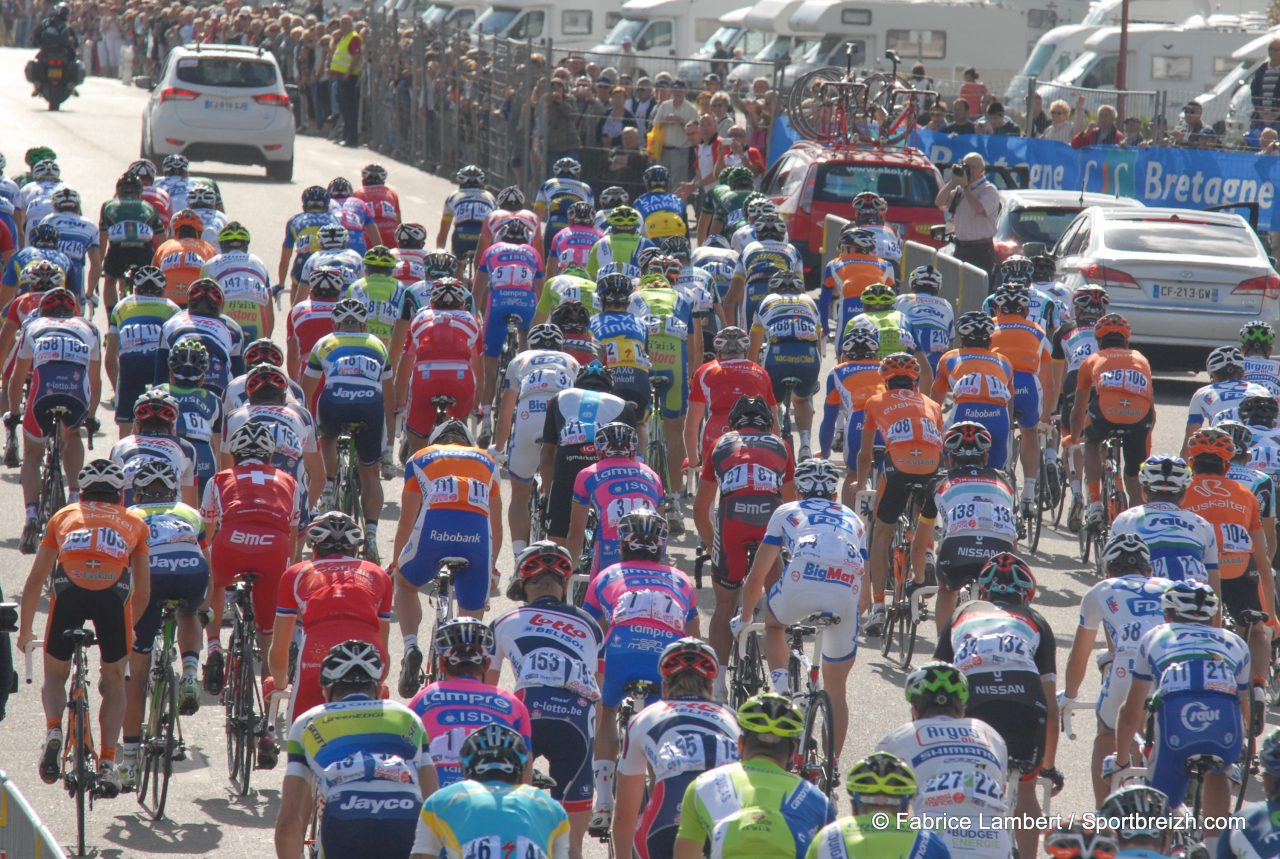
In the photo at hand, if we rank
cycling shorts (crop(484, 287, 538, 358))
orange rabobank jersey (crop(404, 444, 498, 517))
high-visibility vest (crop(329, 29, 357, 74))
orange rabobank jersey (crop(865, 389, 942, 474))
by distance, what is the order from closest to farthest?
orange rabobank jersey (crop(404, 444, 498, 517)) < orange rabobank jersey (crop(865, 389, 942, 474)) < cycling shorts (crop(484, 287, 538, 358)) < high-visibility vest (crop(329, 29, 357, 74))

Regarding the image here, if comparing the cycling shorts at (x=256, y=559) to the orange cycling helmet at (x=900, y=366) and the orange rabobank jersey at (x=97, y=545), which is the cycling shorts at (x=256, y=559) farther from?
the orange cycling helmet at (x=900, y=366)

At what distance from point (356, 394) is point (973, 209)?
32.0 ft

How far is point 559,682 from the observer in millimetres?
8422

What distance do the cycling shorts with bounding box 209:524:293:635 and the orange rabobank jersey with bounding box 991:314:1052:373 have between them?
6501 mm

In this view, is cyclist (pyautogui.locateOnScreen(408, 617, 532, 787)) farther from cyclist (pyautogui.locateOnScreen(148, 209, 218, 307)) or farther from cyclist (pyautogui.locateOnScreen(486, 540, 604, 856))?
cyclist (pyautogui.locateOnScreen(148, 209, 218, 307))

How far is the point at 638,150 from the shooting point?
97.0 feet

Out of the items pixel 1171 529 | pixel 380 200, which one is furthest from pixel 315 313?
pixel 1171 529

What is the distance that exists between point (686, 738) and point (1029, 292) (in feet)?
29.4

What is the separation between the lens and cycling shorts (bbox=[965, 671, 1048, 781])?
8.53m

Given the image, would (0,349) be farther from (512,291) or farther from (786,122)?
(786,122)

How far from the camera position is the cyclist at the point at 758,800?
263 inches

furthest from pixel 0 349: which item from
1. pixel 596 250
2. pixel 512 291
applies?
pixel 596 250

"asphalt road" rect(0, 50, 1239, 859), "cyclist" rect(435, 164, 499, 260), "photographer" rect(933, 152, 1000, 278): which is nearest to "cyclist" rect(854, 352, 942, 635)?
"asphalt road" rect(0, 50, 1239, 859)

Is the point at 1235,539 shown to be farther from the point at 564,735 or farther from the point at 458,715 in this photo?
the point at 458,715
